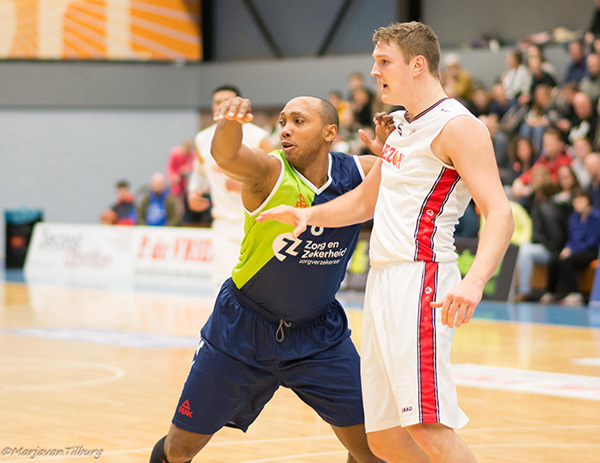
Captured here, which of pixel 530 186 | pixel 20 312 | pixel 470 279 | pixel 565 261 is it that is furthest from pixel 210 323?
pixel 530 186

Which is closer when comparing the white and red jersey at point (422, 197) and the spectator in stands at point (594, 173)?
the white and red jersey at point (422, 197)

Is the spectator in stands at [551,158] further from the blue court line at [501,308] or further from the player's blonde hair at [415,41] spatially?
the player's blonde hair at [415,41]

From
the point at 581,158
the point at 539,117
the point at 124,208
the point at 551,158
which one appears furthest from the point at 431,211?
the point at 124,208

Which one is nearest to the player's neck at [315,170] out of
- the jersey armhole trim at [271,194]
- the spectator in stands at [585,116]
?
the jersey armhole trim at [271,194]

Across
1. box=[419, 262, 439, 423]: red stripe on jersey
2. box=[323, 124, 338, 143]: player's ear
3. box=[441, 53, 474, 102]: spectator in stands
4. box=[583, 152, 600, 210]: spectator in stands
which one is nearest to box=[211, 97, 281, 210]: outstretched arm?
box=[323, 124, 338, 143]: player's ear

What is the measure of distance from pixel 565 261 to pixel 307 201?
992 centimetres

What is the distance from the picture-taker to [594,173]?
14.0 m

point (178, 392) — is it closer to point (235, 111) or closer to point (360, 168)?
point (360, 168)

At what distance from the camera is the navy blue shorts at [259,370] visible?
448cm

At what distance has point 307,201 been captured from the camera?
181 inches

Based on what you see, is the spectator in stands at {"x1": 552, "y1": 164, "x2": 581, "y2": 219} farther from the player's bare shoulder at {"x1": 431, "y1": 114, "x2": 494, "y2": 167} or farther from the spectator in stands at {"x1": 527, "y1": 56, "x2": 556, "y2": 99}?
the player's bare shoulder at {"x1": 431, "y1": 114, "x2": 494, "y2": 167}

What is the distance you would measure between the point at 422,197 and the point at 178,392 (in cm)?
422

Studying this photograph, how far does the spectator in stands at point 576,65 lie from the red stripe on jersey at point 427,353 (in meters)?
13.2

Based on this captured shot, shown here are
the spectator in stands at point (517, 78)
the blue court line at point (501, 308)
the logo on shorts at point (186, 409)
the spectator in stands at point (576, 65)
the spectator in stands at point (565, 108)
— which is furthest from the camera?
the spectator in stands at point (517, 78)
